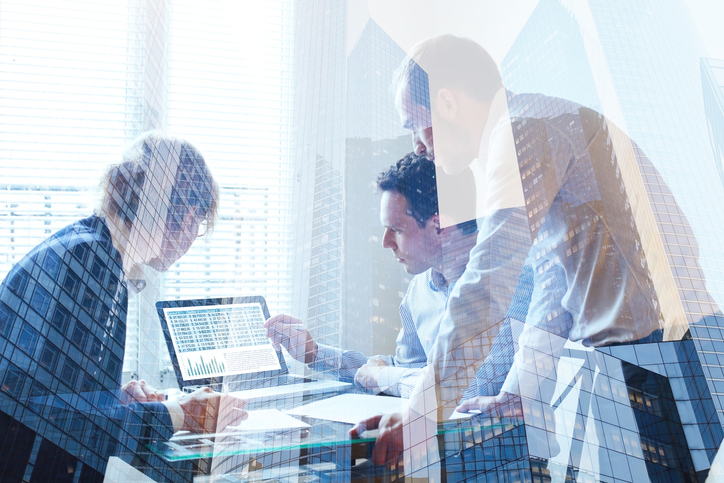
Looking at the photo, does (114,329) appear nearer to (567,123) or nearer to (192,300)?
(192,300)

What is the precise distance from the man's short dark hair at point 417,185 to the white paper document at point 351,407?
2.61 ft

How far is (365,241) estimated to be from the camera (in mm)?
2523

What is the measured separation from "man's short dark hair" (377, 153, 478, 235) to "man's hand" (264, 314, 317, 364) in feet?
2.45

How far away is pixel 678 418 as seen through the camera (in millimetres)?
1713

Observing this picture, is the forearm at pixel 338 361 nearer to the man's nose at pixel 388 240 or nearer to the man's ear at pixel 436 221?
the man's nose at pixel 388 240

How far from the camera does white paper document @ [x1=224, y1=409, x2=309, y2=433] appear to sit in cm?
221

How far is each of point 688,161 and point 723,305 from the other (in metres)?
0.52

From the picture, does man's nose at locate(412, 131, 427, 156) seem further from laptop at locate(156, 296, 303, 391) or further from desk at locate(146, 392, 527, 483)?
desk at locate(146, 392, 527, 483)

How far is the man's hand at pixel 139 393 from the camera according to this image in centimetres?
194

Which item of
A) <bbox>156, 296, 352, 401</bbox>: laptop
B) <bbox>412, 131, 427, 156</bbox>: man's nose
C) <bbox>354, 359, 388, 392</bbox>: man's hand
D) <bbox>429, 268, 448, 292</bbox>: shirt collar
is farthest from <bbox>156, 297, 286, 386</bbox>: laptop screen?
<bbox>412, 131, 427, 156</bbox>: man's nose

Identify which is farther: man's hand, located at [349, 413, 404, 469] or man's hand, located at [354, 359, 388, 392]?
man's hand, located at [354, 359, 388, 392]

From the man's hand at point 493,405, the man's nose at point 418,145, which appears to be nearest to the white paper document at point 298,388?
the man's hand at point 493,405

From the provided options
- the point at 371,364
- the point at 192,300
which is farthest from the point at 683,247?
the point at 192,300

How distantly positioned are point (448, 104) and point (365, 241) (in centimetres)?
75
